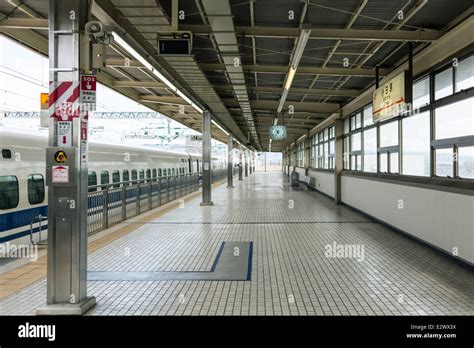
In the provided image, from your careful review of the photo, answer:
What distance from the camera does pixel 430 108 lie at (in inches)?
245

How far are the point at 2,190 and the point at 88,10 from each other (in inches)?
135

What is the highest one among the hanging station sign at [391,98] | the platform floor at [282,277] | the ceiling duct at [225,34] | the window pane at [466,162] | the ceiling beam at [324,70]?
the ceiling beam at [324,70]

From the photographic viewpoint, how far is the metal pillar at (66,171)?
356 cm

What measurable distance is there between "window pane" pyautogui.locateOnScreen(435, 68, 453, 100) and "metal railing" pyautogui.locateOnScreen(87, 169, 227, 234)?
6.50 m

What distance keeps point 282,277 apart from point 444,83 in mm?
4042

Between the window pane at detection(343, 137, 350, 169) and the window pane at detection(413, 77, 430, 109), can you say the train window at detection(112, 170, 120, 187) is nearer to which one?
the window pane at detection(343, 137, 350, 169)

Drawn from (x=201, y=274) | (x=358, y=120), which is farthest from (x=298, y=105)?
(x=201, y=274)

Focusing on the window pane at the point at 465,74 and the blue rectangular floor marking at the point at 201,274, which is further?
the window pane at the point at 465,74

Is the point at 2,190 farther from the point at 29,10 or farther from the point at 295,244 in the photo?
the point at 295,244

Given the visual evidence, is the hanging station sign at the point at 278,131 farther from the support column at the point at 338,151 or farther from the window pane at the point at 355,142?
the window pane at the point at 355,142

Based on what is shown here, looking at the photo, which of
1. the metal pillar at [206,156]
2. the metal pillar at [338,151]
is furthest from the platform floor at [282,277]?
the metal pillar at [338,151]

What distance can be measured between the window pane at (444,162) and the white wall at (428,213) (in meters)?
0.35

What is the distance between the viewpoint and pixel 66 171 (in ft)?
11.6

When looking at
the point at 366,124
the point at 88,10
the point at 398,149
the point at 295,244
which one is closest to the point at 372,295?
the point at 295,244
